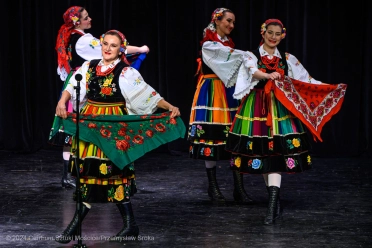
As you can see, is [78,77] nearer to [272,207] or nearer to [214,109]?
[272,207]

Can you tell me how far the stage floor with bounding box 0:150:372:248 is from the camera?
446cm

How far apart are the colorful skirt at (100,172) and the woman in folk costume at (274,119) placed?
93 centimetres

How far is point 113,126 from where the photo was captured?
426 centimetres

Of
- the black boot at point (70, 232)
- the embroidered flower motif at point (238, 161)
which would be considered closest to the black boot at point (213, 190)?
the embroidered flower motif at point (238, 161)

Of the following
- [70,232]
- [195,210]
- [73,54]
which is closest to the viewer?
[70,232]

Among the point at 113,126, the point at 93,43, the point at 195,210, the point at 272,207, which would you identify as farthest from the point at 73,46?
the point at 272,207

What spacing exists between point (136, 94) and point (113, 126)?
21 cm

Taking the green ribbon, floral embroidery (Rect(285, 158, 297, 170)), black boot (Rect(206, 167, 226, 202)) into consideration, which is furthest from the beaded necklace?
black boot (Rect(206, 167, 226, 202))

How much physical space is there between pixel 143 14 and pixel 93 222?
3517 millimetres

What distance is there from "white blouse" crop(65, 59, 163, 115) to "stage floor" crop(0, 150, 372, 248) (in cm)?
74

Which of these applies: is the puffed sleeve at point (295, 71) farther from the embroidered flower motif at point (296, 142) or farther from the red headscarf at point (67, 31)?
the red headscarf at point (67, 31)

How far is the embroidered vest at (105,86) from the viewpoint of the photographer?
4.27 metres

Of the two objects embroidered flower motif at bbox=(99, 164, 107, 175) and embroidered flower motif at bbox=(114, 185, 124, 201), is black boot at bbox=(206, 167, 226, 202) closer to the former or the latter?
embroidered flower motif at bbox=(114, 185, 124, 201)

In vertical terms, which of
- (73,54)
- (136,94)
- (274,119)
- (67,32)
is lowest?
(274,119)
